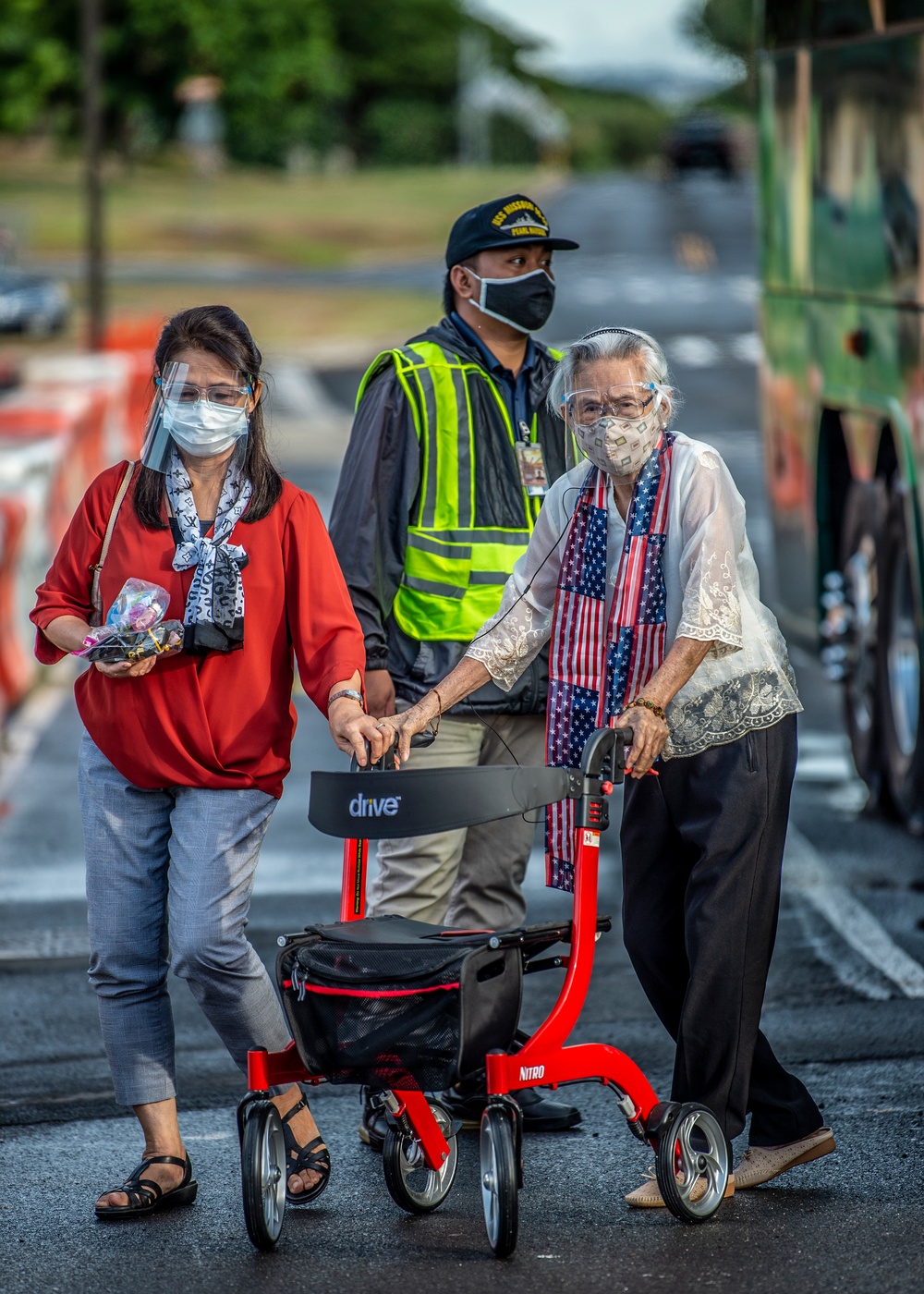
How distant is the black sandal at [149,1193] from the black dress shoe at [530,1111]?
0.74 meters

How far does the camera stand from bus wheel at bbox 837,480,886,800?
27.8 feet

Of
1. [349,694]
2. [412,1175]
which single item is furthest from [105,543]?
[412,1175]

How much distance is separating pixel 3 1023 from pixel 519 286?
2682 mm

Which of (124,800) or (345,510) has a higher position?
(345,510)

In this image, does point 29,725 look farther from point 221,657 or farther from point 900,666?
point 221,657

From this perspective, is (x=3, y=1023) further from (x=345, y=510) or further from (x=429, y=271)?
(x=429, y=271)

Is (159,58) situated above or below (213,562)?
above

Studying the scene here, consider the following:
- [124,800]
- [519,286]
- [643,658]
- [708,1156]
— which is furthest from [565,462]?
[708,1156]

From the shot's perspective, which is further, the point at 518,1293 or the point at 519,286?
the point at 519,286

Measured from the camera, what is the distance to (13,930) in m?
6.98

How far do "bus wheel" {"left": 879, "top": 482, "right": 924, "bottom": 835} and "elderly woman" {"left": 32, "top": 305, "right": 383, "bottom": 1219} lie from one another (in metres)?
4.06

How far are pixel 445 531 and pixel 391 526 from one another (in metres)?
0.14

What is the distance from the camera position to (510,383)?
203 inches

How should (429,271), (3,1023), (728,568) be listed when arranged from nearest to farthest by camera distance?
(728,568), (3,1023), (429,271)
